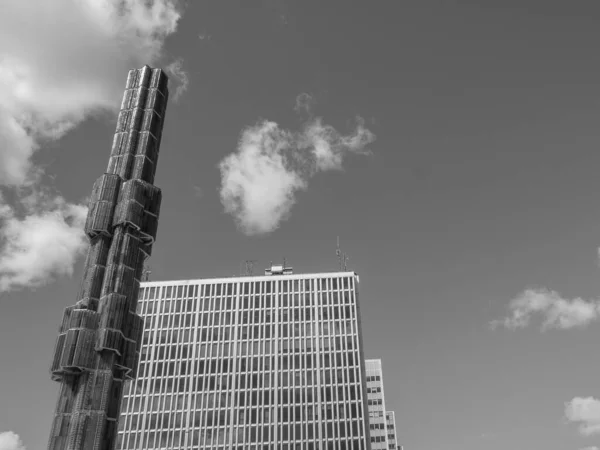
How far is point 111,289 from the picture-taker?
206 feet

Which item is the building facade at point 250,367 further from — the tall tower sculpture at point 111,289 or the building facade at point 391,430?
the building facade at point 391,430

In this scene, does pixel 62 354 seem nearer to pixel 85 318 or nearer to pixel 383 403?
pixel 85 318

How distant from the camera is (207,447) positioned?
113375mm

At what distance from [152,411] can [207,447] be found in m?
15.8

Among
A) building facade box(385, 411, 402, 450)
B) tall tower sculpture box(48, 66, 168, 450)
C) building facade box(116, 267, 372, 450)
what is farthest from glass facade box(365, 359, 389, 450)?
tall tower sculpture box(48, 66, 168, 450)

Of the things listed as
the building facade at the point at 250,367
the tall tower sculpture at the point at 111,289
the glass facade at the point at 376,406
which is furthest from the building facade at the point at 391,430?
the tall tower sculpture at the point at 111,289

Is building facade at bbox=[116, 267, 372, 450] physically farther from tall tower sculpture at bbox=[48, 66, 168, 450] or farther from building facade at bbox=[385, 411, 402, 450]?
building facade at bbox=[385, 411, 402, 450]

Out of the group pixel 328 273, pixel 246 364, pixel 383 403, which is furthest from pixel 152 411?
pixel 383 403

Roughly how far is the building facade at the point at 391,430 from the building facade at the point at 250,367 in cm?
6776

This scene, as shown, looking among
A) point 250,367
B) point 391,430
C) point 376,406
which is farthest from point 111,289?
point 391,430

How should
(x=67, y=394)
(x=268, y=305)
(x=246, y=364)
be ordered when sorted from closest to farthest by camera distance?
1. (x=67, y=394)
2. (x=246, y=364)
3. (x=268, y=305)

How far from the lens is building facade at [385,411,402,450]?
174 m

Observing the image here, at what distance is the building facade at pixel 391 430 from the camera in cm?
17388

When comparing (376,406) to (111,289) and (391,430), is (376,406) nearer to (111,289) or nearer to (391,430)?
(391,430)
